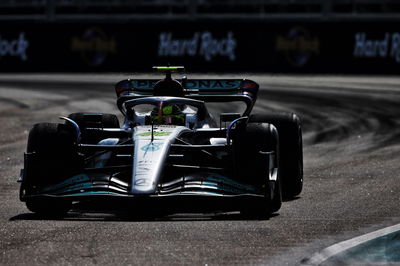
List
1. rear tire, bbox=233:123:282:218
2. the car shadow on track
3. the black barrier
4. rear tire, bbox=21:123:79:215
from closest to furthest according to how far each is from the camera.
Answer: the car shadow on track → rear tire, bbox=233:123:282:218 → rear tire, bbox=21:123:79:215 → the black barrier

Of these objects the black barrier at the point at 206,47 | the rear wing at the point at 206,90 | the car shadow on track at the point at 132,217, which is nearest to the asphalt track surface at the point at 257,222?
the car shadow on track at the point at 132,217

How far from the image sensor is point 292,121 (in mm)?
10477

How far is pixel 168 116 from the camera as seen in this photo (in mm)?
10695

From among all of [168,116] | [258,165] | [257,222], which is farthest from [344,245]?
[168,116]

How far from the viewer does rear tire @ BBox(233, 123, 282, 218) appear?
886cm

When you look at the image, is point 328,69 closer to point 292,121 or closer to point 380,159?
point 380,159

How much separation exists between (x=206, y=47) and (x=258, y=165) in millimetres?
23012

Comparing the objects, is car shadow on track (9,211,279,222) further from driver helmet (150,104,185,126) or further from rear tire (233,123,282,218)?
driver helmet (150,104,185,126)

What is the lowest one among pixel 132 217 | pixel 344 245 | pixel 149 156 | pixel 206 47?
pixel 206 47

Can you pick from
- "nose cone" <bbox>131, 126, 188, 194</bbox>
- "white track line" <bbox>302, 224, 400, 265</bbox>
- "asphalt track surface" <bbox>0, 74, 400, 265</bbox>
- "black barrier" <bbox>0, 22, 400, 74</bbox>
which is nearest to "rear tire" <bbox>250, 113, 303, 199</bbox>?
"asphalt track surface" <bbox>0, 74, 400, 265</bbox>

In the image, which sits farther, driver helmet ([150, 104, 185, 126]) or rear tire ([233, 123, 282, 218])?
driver helmet ([150, 104, 185, 126])

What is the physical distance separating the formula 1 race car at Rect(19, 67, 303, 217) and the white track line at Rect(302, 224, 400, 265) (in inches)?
49.1

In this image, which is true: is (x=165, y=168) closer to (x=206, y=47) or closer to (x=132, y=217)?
(x=132, y=217)

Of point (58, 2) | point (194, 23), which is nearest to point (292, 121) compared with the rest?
point (194, 23)
